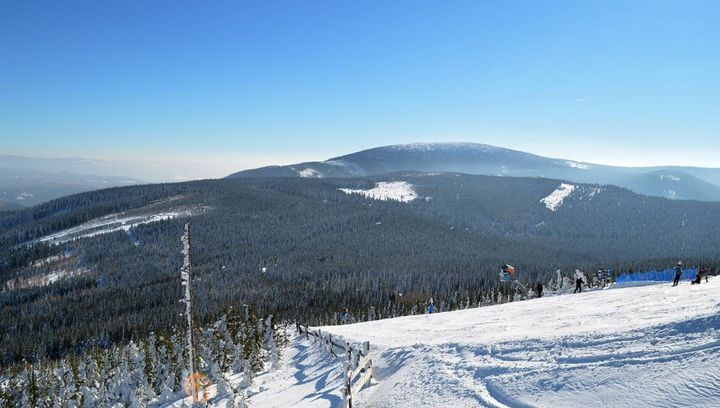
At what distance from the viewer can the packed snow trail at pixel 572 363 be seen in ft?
46.1

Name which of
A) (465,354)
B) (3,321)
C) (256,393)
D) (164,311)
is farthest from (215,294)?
(465,354)

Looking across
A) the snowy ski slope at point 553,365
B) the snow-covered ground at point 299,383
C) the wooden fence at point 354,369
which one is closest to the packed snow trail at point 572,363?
the snowy ski slope at point 553,365

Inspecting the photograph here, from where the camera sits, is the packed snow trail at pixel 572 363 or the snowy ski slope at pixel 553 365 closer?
the packed snow trail at pixel 572 363

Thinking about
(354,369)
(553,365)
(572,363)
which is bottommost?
(354,369)

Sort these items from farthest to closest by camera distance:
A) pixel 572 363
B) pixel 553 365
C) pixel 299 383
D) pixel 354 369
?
pixel 299 383 → pixel 354 369 → pixel 553 365 → pixel 572 363

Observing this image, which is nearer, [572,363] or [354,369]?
[572,363]

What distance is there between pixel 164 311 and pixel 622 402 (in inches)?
6267

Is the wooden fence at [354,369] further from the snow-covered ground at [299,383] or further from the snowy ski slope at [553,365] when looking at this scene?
the snow-covered ground at [299,383]

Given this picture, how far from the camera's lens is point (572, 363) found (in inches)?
674

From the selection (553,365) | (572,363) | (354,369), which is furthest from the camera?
(354,369)

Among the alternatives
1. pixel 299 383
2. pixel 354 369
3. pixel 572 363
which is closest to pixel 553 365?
pixel 572 363

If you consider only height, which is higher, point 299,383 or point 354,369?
point 354,369

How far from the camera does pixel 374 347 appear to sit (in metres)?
27.8

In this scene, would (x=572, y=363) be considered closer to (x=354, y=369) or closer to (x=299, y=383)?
(x=354, y=369)
